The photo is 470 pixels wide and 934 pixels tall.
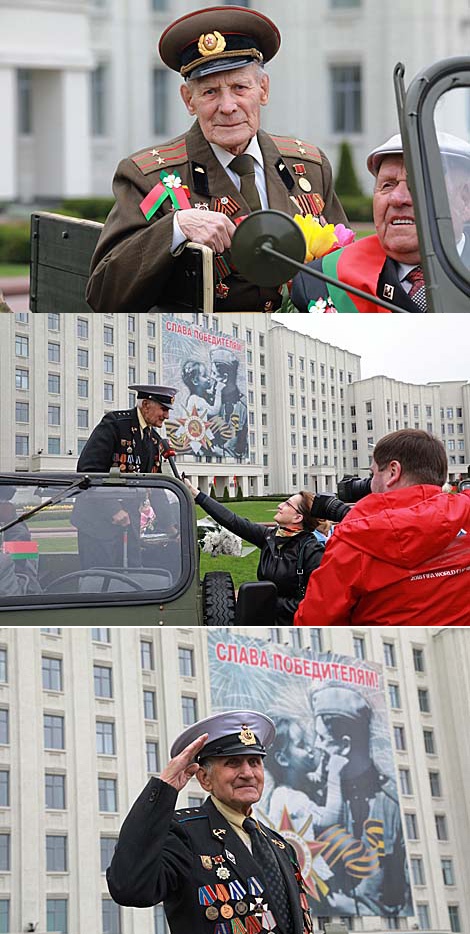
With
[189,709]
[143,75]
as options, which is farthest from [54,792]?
[143,75]

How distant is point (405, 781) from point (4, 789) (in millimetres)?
1128

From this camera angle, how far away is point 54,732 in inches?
185

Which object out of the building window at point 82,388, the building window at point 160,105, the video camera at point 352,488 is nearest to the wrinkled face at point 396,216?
the video camera at point 352,488

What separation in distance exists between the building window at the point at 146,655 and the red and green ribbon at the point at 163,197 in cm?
158

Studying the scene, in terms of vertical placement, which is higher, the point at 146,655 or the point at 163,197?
the point at 163,197

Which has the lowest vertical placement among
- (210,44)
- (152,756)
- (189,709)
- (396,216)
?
(152,756)

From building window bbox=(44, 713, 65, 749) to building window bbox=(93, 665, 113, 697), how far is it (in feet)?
0.43

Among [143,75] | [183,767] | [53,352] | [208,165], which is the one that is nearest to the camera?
[183,767]

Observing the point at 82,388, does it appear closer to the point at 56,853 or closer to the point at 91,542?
the point at 91,542

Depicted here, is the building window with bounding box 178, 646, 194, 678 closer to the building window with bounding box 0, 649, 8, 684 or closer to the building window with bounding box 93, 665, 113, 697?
the building window with bounding box 93, 665, 113, 697

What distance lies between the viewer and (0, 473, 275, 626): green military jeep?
16.5 feet

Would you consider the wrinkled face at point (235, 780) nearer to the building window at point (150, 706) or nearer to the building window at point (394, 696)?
the building window at point (150, 706)

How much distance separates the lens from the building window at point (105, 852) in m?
4.64

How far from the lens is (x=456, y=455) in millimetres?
4996
